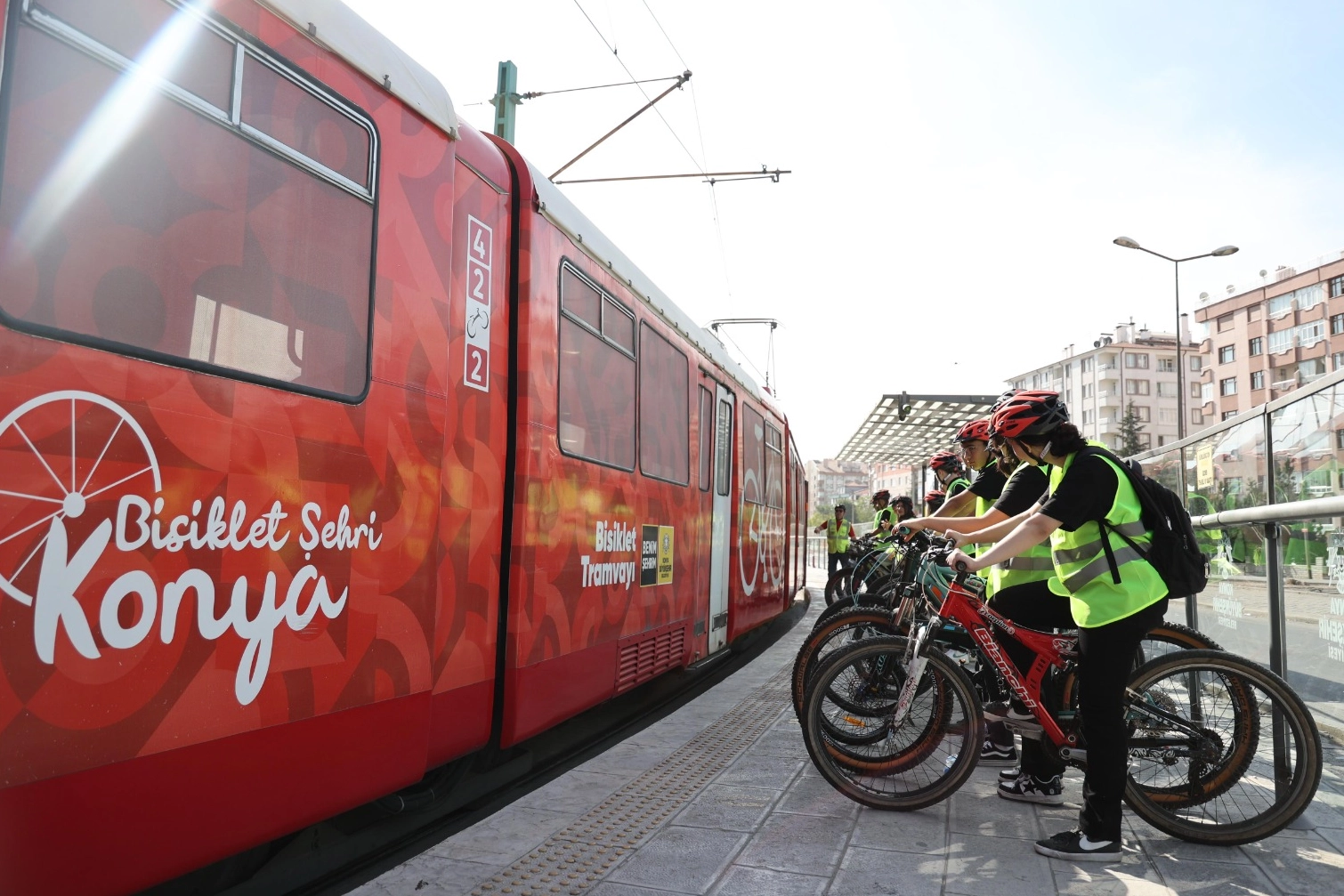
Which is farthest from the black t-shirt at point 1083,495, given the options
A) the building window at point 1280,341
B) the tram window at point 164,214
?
the building window at point 1280,341

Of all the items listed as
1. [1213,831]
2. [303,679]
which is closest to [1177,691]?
[1213,831]

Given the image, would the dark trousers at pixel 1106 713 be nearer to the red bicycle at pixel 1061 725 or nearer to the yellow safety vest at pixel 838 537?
the red bicycle at pixel 1061 725

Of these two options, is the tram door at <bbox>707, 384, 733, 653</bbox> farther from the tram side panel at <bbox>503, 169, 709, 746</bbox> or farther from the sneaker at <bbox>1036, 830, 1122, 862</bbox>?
the sneaker at <bbox>1036, 830, 1122, 862</bbox>

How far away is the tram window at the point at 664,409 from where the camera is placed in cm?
665

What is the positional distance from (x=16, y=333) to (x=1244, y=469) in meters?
6.53

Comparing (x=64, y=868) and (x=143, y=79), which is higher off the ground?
(x=143, y=79)

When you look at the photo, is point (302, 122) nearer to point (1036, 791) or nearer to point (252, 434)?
point (252, 434)

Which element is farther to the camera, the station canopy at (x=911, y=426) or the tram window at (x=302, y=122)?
the station canopy at (x=911, y=426)

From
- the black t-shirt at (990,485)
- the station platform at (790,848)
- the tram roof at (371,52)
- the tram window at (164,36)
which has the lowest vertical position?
the station platform at (790,848)

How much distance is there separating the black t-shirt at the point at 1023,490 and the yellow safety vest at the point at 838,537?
42.5 feet

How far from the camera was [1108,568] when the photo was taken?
3.86 m

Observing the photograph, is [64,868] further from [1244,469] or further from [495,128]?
[495,128]

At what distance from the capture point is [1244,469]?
631 centimetres

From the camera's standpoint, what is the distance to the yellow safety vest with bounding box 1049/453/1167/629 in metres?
3.82
